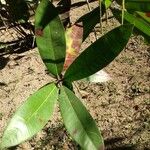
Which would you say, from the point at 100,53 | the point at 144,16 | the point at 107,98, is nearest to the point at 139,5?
the point at 144,16

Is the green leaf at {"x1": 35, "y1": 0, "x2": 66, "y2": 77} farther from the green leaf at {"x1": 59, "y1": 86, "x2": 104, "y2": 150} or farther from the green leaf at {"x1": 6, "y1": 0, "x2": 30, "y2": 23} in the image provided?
the green leaf at {"x1": 6, "y1": 0, "x2": 30, "y2": 23}

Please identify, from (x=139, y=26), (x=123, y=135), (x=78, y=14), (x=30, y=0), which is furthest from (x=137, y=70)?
(x=139, y=26)

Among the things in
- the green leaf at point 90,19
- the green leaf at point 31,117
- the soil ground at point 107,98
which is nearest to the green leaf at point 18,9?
the green leaf at point 90,19

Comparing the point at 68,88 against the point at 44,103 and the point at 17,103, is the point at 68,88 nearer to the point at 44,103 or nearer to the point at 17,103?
the point at 44,103

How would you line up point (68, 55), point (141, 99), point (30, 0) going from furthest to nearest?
point (141, 99) < point (30, 0) < point (68, 55)

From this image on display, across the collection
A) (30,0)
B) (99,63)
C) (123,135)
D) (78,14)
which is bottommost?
(123,135)

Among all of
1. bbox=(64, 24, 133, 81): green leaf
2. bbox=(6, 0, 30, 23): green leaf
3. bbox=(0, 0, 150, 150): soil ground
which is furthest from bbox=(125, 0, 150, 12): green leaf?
bbox=(0, 0, 150, 150): soil ground

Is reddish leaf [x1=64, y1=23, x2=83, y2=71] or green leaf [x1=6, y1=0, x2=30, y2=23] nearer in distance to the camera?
reddish leaf [x1=64, y1=23, x2=83, y2=71]
